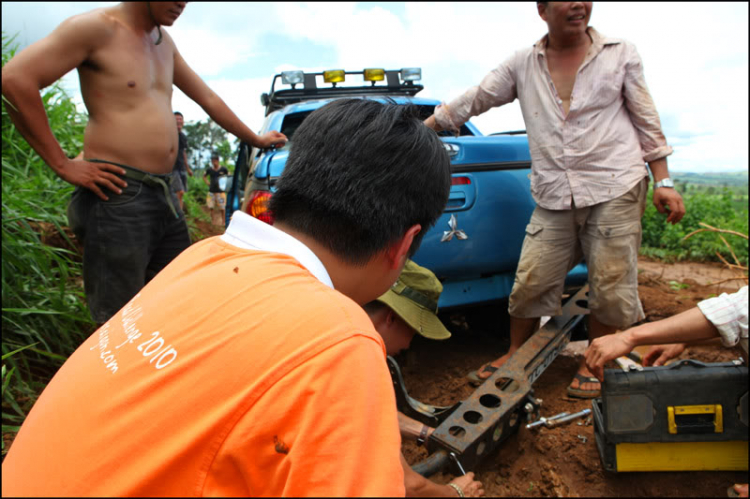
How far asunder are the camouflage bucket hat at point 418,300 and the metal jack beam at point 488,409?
1.14 feet

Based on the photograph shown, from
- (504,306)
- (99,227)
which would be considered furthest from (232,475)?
(504,306)

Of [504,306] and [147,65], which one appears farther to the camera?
[504,306]

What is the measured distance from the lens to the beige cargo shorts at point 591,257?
255 centimetres

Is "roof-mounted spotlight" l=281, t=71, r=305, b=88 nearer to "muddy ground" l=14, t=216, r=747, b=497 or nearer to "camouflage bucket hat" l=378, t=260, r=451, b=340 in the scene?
"muddy ground" l=14, t=216, r=747, b=497

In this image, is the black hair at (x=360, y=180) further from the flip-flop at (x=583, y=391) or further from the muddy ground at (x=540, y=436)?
the flip-flop at (x=583, y=391)

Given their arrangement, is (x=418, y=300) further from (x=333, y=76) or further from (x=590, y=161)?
(x=333, y=76)

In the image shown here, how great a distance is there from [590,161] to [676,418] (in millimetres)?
1251

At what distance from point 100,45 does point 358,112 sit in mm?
1808

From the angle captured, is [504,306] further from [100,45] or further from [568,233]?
[100,45]

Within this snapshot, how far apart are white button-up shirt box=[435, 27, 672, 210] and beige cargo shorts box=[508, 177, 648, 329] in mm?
87

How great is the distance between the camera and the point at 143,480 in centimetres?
70

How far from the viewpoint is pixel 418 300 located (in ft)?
6.73

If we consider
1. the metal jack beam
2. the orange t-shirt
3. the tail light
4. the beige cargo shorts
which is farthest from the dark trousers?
the beige cargo shorts

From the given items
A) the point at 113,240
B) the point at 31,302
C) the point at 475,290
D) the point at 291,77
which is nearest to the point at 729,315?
the point at 475,290
